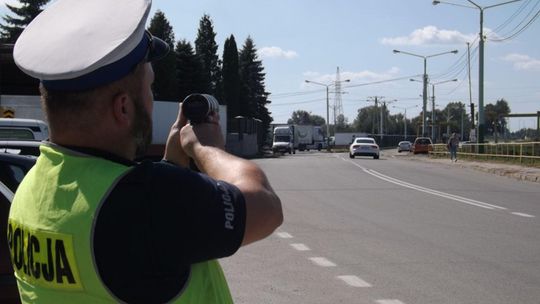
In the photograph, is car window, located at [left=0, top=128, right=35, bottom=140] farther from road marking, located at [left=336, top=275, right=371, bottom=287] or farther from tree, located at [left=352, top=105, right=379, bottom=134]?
tree, located at [left=352, top=105, right=379, bottom=134]

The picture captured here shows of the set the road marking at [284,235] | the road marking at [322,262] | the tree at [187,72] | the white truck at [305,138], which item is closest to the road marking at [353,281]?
the road marking at [322,262]

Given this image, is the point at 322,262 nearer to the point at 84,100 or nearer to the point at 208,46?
the point at 84,100

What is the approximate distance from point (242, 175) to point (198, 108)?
308mm

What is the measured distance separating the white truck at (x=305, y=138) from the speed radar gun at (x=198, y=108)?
82.1 metres

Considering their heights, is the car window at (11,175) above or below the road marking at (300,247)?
above

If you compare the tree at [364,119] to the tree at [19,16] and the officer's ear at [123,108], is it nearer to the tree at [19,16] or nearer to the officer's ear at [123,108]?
the tree at [19,16]

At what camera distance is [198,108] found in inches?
79.8

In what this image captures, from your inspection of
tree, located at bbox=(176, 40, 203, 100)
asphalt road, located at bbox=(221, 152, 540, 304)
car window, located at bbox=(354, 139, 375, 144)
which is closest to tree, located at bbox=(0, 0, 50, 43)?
tree, located at bbox=(176, 40, 203, 100)

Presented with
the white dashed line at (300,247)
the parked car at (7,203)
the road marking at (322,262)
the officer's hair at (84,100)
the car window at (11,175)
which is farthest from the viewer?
the white dashed line at (300,247)

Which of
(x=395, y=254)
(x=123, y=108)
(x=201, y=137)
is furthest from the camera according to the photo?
(x=395, y=254)

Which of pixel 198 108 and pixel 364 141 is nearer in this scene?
pixel 198 108

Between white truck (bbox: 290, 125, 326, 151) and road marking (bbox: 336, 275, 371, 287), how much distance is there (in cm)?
7667

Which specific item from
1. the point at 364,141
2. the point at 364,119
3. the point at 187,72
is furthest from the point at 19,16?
the point at 364,119

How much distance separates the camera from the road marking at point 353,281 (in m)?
7.08
